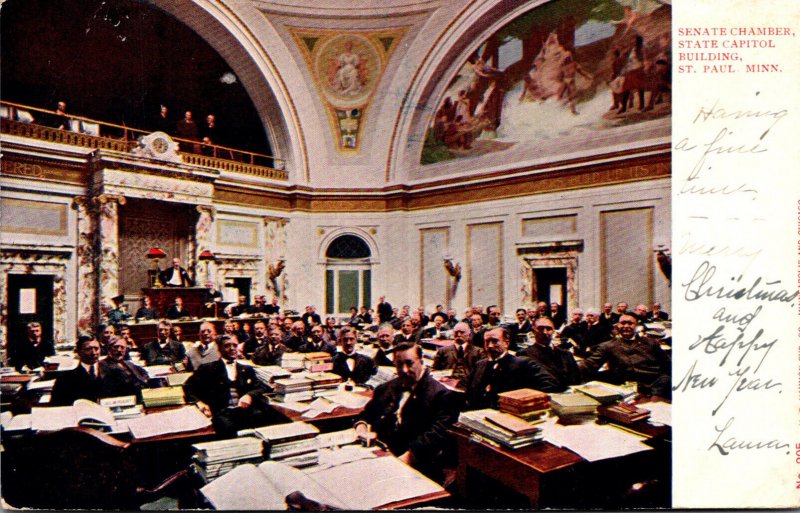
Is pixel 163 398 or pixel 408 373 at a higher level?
pixel 408 373

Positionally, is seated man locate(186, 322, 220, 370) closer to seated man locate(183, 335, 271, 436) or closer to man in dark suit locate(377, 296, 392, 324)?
seated man locate(183, 335, 271, 436)

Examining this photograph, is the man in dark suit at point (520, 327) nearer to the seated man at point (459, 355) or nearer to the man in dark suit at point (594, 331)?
the man in dark suit at point (594, 331)

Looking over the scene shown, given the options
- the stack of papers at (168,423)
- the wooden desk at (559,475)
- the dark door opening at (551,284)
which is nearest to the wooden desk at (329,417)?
the stack of papers at (168,423)

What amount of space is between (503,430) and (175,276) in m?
6.88

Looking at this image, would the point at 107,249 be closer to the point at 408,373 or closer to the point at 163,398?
the point at 163,398

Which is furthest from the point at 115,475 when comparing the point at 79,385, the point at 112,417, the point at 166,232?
the point at 166,232

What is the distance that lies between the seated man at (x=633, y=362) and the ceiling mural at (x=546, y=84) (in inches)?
70.5

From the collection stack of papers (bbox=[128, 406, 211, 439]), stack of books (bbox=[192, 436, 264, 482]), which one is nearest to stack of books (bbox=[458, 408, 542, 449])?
stack of books (bbox=[192, 436, 264, 482])

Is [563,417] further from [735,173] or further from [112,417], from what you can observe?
[112,417]

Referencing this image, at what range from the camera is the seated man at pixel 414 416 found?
217cm

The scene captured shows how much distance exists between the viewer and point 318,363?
11.5 ft

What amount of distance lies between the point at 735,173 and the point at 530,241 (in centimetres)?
278

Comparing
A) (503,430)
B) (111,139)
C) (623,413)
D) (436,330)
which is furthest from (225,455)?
(111,139)

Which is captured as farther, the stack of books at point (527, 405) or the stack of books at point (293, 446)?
the stack of books at point (527, 405)
